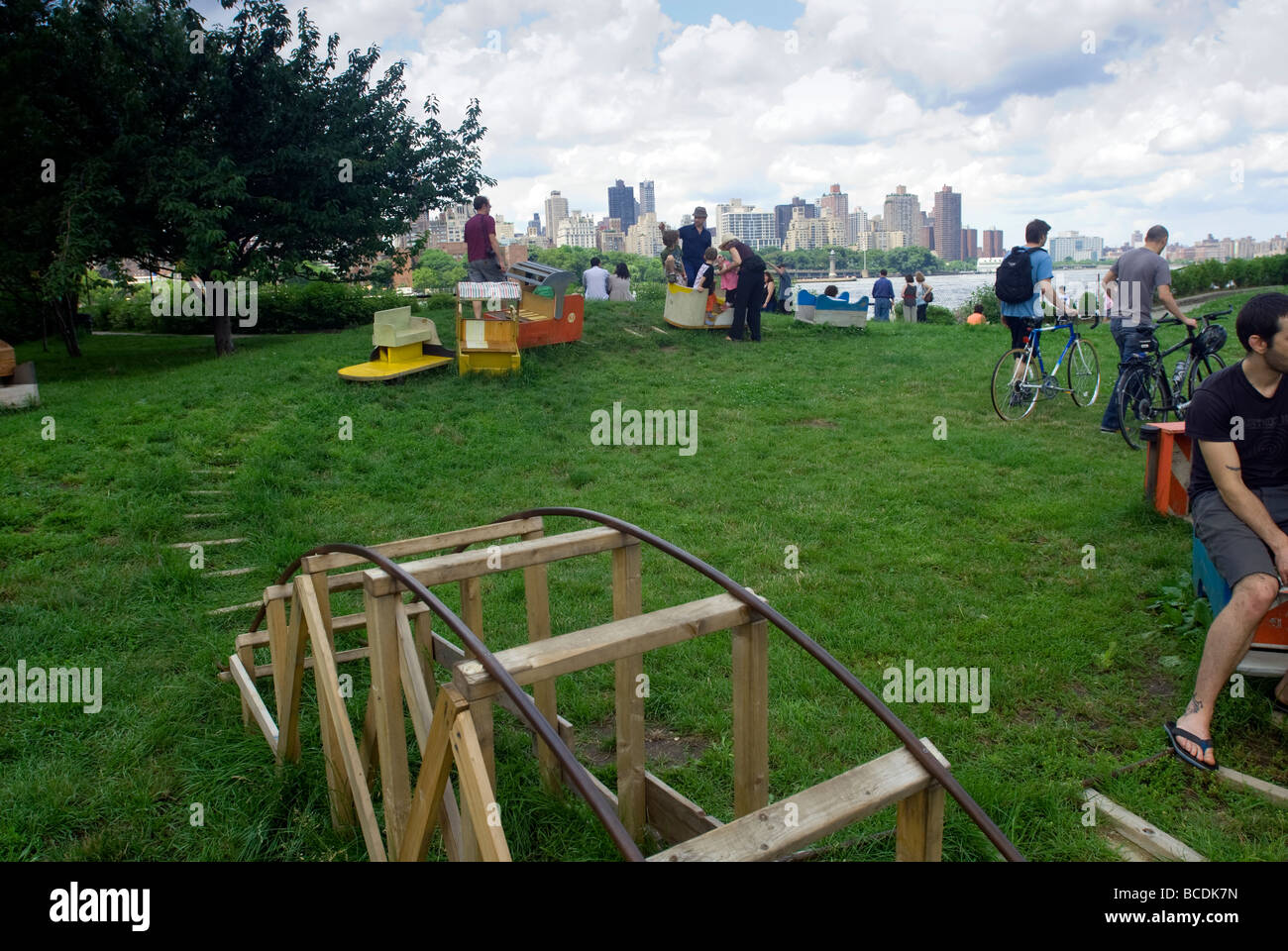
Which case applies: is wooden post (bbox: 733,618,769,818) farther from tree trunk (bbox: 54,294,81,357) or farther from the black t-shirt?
tree trunk (bbox: 54,294,81,357)

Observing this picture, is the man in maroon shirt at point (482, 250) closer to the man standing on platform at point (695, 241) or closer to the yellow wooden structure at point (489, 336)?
the yellow wooden structure at point (489, 336)

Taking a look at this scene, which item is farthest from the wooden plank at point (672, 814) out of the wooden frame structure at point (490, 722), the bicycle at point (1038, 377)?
the bicycle at point (1038, 377)

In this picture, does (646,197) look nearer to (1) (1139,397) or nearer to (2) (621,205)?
(2) (621,205)

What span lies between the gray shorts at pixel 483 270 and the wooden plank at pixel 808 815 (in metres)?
11.8

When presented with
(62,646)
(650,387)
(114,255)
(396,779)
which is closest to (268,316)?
(114,255)

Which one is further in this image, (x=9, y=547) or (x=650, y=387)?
(x=650, y=387)

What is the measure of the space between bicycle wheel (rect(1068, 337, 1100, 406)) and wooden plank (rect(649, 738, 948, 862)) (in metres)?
9.62

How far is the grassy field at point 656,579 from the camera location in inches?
141

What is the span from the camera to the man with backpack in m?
10.0

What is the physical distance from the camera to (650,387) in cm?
1233
